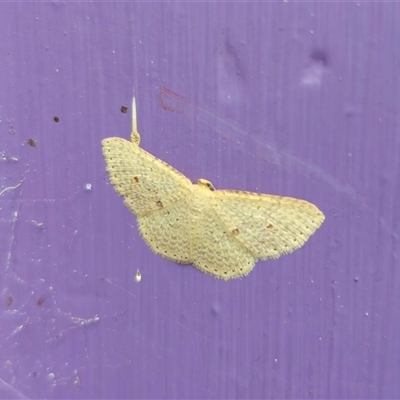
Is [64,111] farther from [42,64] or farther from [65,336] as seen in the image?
[65,336]

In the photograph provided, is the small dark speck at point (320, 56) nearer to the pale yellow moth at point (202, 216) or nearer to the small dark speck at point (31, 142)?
the pale yellow moth at point (202, 216)

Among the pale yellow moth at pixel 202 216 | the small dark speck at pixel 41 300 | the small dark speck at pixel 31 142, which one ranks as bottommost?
the small dark speck at pixel 41 300

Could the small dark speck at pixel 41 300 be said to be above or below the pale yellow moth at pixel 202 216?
below

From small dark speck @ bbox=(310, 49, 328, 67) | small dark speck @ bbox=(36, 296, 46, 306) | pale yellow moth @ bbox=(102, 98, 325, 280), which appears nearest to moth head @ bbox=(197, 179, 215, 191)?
pale yellow moth @ bbox=(102, 98, 325, 280)

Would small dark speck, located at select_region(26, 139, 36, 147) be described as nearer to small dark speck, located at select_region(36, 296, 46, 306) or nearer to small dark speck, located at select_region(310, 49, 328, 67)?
small dark speck, located at select_region(36, 296, 46, 306)

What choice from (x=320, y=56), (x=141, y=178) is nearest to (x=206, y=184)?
(x=141, y=178)

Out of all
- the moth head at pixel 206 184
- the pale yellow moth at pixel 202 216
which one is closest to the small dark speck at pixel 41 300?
the pale yellow moth at pixel 202 216

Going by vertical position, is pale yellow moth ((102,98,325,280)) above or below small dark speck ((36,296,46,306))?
above
